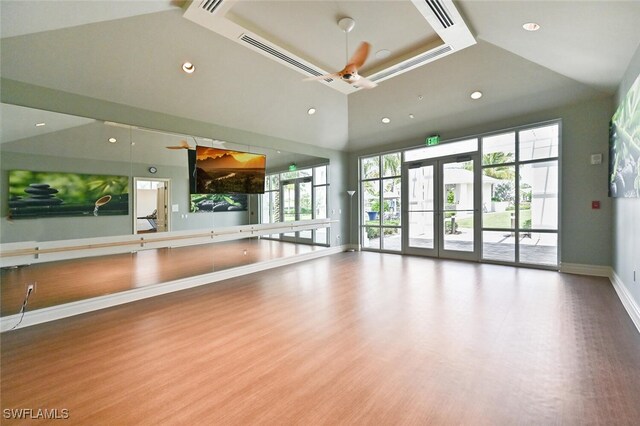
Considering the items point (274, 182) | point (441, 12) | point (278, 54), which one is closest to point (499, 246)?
point (441, 12)

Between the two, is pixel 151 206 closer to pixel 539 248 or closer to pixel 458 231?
pixel 458 231

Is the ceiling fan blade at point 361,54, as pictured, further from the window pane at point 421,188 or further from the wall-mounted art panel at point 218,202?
the window pane at point 421,188

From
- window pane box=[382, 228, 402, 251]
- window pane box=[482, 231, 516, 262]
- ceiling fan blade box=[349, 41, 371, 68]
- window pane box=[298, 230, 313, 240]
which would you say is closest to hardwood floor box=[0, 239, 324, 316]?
window pane box=[298, 230, 313, 240]

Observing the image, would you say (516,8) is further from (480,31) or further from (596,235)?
(596,235)

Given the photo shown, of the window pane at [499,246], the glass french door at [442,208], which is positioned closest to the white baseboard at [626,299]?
the window pane at [499,246]

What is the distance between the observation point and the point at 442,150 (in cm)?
707

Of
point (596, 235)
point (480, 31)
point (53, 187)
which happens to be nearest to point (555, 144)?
point (596, 235)

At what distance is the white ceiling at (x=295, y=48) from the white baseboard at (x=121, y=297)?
113 inches

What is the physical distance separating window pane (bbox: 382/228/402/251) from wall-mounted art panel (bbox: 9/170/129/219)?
6.31 metres

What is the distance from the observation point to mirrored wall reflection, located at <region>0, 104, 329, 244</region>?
11.1 feet

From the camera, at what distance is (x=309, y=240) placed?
7.64m

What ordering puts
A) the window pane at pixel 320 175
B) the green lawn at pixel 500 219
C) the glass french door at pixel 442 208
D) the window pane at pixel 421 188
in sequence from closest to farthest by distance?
the green lawn at pixel 500 219, the glass french door at pixel 442 208, the window pane at pixel 421 188, the window pane at pixel 320 175

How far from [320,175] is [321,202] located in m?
0.79

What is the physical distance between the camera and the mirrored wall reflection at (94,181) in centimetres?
340
